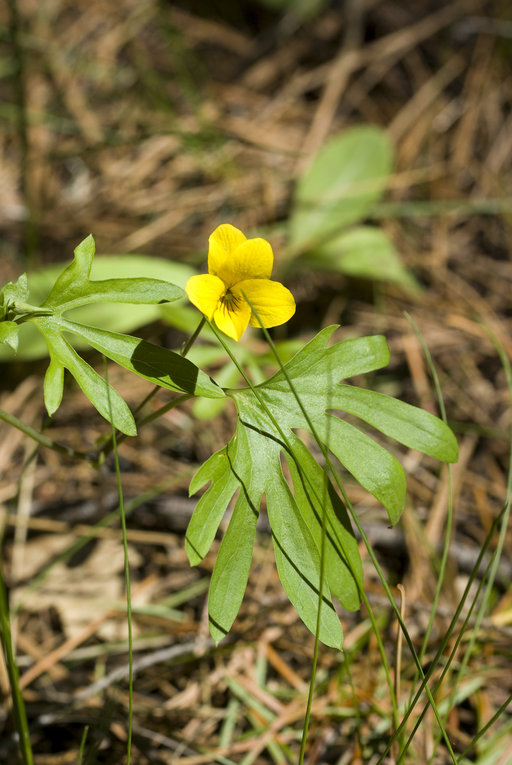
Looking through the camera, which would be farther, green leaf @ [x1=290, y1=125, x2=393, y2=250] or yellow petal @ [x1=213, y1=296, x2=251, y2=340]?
green leaf @ [x1=290, y1=125, x2=393, y2=250]

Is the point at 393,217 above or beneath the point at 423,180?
beneath

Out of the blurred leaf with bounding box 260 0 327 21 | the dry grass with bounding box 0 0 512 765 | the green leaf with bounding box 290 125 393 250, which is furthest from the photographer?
the blurred leaf with bounding box 260 0 327 21

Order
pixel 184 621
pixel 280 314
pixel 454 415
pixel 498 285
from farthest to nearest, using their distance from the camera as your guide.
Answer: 1. pixel 498 285
2. pixel 454 415
3. pixel 184 621
4. pixel 280 314

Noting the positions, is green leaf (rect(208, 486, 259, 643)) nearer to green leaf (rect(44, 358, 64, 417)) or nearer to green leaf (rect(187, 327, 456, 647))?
green leaf (rect(187, 327, 456, 647))

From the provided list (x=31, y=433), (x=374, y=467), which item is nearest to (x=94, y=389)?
(x=31, y=433)

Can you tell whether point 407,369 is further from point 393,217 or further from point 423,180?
point 423,180

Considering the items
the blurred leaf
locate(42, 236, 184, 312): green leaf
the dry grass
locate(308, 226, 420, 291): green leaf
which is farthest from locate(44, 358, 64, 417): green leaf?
the blurred leaf

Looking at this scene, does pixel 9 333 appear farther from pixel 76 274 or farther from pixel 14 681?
pixel 14 681

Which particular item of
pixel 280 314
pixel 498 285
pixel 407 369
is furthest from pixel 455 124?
pixel 280 314
